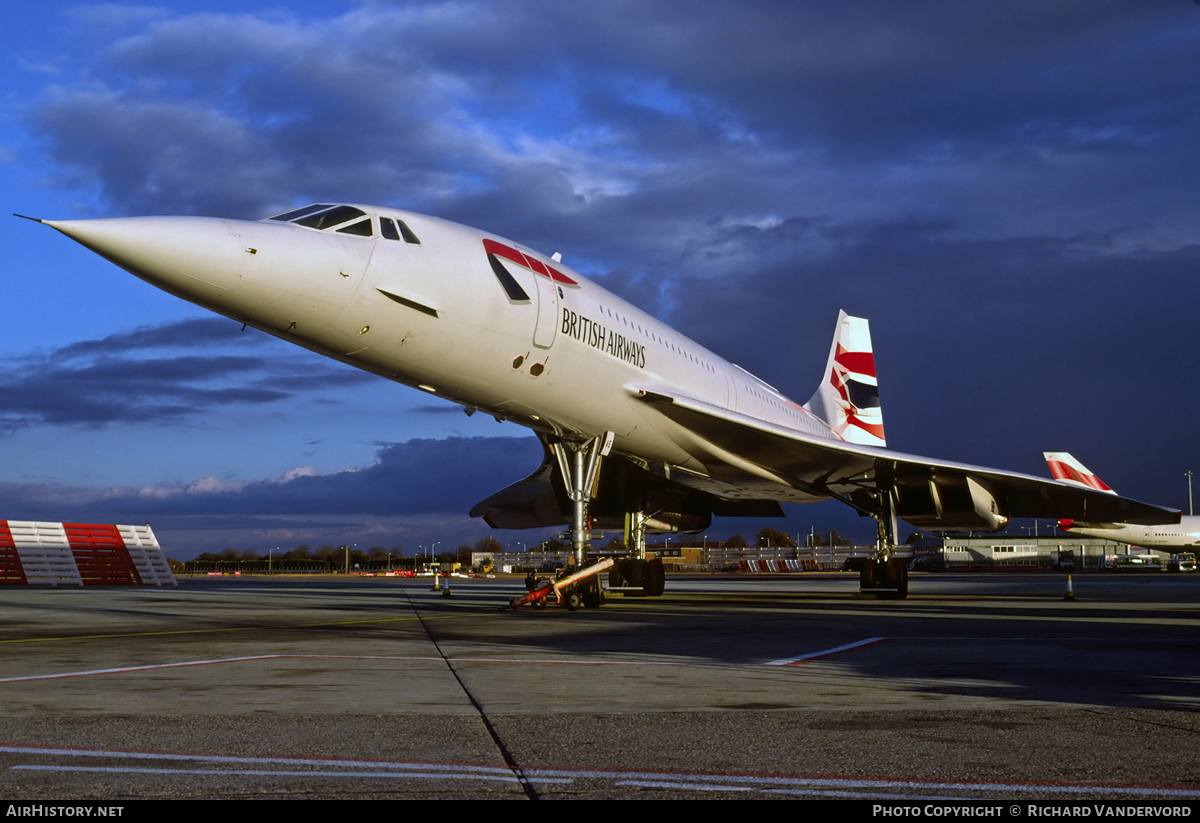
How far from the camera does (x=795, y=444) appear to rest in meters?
17.3

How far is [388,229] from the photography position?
38.7 ft

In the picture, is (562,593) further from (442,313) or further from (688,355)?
(688,355)

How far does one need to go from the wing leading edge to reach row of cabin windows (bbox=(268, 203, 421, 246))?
5.46 m

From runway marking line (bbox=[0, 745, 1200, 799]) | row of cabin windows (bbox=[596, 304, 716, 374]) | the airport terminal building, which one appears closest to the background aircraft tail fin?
the airport terminal building

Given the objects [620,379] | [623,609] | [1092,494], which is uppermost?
[620,379]

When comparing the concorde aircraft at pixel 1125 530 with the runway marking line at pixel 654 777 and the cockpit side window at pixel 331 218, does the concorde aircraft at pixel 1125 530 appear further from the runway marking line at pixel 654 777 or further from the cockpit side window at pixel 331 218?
the runway marking line at pixel 654 777

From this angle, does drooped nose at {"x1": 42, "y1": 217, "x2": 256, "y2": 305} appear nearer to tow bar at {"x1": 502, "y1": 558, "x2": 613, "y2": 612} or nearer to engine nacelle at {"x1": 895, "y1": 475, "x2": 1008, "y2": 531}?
tow bar at {"x1": 502, "y1": 558, "x2": 613, "y2": 612}

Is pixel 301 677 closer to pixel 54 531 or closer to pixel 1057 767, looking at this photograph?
pixel 1057 767

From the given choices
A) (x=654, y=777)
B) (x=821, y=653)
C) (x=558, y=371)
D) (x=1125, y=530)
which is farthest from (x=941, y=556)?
(x=654, y=777)

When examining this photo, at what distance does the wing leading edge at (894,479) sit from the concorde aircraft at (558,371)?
0.17ft

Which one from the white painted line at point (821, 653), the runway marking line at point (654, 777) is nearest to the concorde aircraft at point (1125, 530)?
the white painted line at point (821, 653)

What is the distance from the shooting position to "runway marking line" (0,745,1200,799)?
3.39 m
